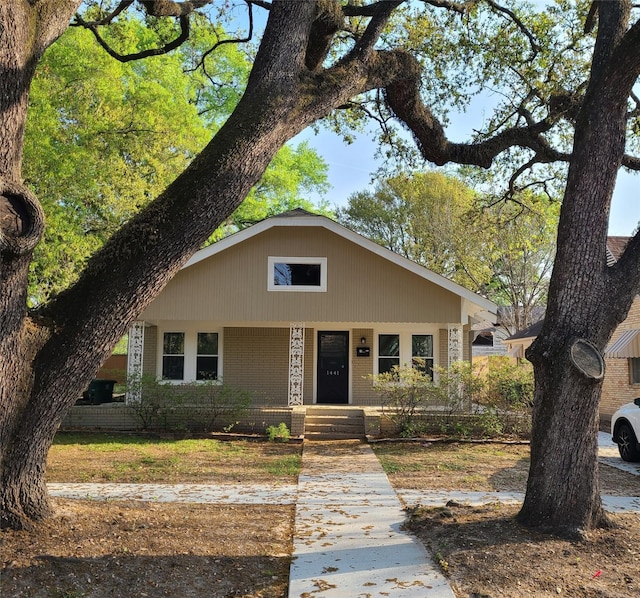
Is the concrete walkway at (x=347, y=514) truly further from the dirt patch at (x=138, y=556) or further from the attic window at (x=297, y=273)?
the attic window at (x=297, y=273)

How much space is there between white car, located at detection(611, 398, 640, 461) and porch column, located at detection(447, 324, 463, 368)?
14.6ft

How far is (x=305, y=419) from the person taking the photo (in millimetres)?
13594

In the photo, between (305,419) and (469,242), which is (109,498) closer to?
(305,419)

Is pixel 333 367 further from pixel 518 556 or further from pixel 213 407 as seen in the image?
pixel 518 556

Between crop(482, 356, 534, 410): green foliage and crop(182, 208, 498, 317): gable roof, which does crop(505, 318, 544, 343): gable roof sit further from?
crop(482, 356, 534, 410): green foliage

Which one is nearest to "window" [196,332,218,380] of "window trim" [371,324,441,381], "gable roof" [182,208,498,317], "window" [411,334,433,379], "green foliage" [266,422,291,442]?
"gable roof" [182,208,498,317]

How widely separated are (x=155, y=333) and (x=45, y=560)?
12673 mm

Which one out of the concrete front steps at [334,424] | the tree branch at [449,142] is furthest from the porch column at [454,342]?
the tree branch at [449,142]

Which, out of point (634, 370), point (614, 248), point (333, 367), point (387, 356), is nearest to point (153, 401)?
point (333, 367)

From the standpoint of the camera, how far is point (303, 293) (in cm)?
1458

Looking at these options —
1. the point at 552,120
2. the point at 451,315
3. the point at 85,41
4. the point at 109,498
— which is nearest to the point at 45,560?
the point at 109,498

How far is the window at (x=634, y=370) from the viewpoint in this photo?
16.4 metres

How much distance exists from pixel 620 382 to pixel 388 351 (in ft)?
23.5

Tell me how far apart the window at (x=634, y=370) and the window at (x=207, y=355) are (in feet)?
39.5
